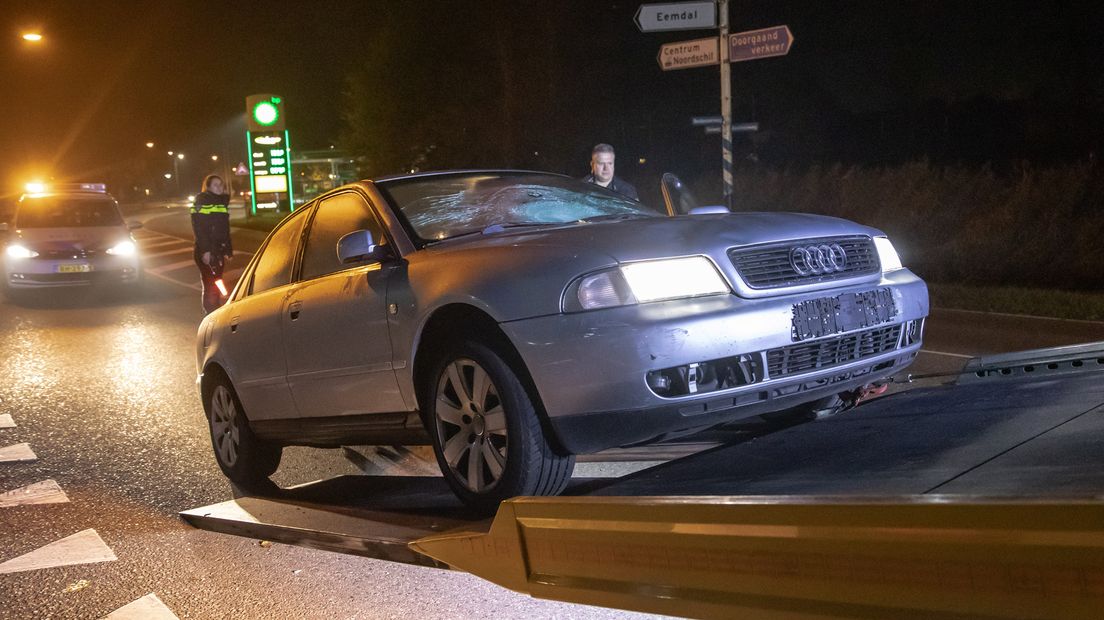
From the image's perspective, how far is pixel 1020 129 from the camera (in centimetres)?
3903

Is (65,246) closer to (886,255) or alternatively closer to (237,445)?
(237,445)

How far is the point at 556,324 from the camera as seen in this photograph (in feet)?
13.1

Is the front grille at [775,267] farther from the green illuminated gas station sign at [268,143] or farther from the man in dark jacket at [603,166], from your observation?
the green illuminated gas station sign at [268,143]

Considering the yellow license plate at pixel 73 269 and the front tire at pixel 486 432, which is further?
the yellow license plate at pixel 73 269

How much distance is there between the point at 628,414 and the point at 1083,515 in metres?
2.09

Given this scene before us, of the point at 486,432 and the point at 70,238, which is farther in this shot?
the point at 70,238

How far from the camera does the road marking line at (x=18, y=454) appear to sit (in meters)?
7.28

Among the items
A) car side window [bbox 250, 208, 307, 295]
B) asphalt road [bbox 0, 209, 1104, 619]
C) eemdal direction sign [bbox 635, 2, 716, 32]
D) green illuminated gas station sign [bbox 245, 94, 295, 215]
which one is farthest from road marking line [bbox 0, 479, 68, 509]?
green illuminated gas station sign [bbox 245, 94, 295, 215]

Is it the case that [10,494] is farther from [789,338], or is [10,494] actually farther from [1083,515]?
[1083,515]

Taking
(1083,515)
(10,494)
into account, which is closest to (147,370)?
Result: (10,494)

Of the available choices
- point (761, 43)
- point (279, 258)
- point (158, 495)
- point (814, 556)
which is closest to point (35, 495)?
point (158, 495)

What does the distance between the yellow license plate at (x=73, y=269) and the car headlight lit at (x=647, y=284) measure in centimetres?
1677

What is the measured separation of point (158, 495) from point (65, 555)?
1.14 m

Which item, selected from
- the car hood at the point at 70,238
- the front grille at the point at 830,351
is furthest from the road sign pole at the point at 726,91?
the front grille at the point at 830,351
